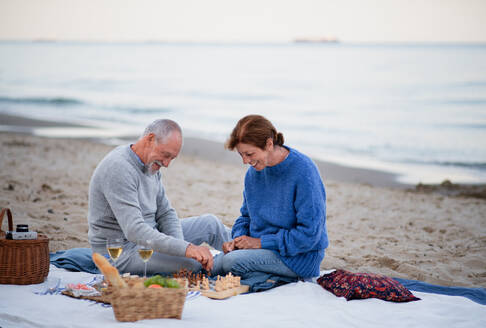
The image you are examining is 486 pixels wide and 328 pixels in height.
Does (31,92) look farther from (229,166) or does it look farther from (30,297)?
(30,297)

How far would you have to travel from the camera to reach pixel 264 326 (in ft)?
11.5

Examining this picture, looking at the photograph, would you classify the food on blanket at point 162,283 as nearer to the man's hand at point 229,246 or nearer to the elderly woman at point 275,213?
the elderly woman at point 275,213

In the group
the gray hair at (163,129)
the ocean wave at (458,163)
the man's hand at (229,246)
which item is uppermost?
the gray hair at (163,129)

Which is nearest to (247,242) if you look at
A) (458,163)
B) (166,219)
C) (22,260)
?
(166,219)

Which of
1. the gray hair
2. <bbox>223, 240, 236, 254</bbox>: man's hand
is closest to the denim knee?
<bbox>223, 240, 236, 254</bbox>: man's hand

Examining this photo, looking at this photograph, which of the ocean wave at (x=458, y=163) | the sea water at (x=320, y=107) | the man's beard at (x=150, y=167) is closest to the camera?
the man's beard at (x=150, y=167)

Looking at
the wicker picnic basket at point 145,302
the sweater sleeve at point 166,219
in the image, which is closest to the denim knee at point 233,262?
the sweater sleeve at point 166,219

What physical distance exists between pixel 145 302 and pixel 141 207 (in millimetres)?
1196

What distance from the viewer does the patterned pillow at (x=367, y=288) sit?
418 centimetres

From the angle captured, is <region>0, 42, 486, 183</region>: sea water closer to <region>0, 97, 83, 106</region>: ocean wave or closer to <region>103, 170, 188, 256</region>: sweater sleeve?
<region>0, 97, 83, 106</region>: ocean wave

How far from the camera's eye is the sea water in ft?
50.0

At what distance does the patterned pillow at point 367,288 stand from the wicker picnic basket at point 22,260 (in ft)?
7.67

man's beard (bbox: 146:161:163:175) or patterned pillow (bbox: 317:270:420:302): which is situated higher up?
man's beard (bbox: 146:161:163:175)

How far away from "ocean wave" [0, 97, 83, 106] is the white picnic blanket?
23.2m
